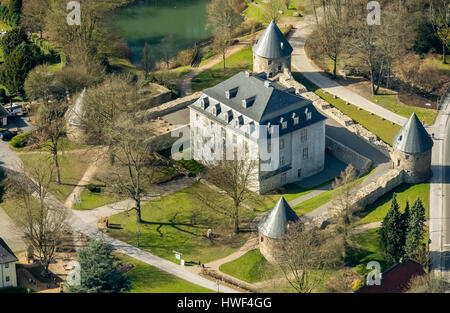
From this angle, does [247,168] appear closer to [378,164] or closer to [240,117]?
[240,117]

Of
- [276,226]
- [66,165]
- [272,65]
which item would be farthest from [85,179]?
[272,65]

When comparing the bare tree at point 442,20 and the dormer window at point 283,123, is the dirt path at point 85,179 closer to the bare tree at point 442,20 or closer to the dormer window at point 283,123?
the dormer window at point 283,123

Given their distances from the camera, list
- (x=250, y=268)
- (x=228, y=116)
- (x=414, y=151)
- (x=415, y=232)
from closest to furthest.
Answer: (x=415, y=232) < (x=250, y=268) < (x=414, y=151) < (x=228, y=116)

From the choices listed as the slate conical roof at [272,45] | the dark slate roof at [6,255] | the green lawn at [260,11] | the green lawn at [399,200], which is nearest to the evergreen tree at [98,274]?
the dark slate roof at [6,255]

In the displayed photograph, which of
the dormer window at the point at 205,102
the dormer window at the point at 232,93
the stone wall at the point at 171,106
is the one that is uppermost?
the dormer window at the point at 232,93

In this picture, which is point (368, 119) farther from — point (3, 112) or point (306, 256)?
point (3, 112)
